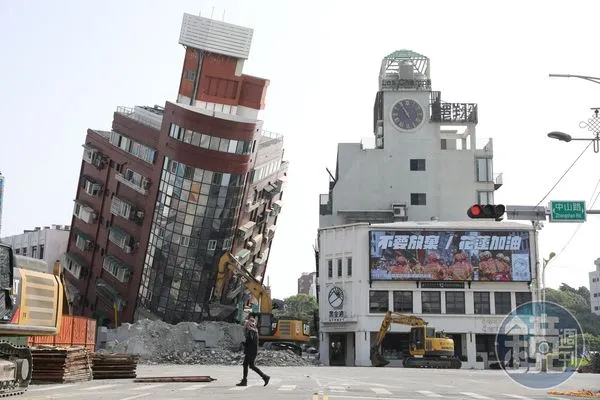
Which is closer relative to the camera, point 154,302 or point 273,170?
point 154,302

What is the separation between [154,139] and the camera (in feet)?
247

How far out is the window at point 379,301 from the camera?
70312 millimetres

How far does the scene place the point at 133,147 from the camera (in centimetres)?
7894

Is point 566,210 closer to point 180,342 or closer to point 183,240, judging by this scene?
point 180,342

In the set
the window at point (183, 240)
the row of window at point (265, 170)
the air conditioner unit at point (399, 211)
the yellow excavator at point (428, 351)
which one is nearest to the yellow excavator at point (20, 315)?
the yellow excavator at point (428, 351)

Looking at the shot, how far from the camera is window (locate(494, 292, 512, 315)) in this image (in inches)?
2783

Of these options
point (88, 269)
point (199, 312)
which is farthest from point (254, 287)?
point (88, 269)

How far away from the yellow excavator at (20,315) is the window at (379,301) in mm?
53806

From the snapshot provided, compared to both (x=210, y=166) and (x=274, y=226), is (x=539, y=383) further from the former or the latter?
(x=274, y=226)

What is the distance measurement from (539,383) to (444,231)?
44938mm

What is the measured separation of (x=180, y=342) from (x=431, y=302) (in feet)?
71.9

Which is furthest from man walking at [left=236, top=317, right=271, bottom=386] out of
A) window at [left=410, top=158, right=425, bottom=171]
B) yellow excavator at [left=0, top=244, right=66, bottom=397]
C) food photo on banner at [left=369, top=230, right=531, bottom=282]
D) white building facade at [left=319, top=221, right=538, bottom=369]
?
window at [left=410, top=158, right=425, bottom=171]

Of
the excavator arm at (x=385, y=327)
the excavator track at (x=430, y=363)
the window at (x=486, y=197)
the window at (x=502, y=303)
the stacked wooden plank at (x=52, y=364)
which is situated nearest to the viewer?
the stacked wooden plank at (x=52, y=364)

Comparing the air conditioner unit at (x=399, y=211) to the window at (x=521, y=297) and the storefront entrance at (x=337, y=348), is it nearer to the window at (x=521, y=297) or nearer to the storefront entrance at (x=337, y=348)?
the storefront entrance at (x=337, y=348)
